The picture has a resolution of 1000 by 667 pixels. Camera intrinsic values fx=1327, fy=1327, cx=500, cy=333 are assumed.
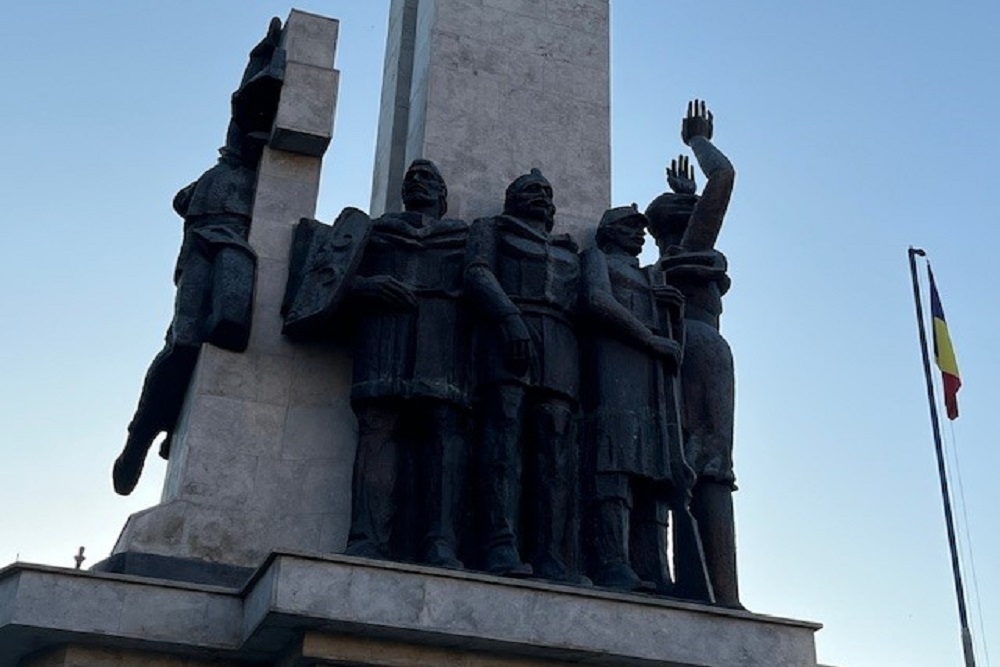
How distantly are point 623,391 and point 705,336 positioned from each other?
4.90 ft

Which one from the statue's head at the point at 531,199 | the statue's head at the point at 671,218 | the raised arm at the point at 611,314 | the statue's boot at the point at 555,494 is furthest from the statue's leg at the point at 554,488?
the statue's head at the point at 671,218

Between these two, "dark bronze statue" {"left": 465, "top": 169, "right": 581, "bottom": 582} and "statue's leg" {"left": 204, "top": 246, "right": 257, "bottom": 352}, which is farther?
"statue's leg" {"left": 204, "top": 246, "right": 257, "bottom": 352}

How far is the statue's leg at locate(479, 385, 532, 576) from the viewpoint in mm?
9336

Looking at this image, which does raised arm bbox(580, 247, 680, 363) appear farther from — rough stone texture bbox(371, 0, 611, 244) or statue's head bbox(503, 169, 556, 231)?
rough stone texture bbox(371, 0, 611, 244)

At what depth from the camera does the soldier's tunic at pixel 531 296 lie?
9.92 meters

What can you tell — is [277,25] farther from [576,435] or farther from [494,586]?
[494,586]

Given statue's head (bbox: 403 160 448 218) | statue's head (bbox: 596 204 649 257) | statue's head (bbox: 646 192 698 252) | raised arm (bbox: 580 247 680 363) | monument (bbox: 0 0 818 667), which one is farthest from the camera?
statue's head (bbox: 646 192 698 252)

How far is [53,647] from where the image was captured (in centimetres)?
856

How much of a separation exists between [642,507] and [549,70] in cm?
462

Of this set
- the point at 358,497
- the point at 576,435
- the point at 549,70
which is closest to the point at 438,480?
the point at 358,497

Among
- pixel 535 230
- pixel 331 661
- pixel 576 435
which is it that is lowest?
pixel 331 661

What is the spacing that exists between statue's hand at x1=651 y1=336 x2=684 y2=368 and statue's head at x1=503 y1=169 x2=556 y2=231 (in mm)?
1353

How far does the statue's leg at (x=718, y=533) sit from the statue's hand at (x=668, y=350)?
3.32 ft

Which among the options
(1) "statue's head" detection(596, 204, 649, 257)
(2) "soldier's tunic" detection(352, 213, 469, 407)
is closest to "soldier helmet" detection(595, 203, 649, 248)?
(1) "statue's head" detection(596, 204, 649, 257)
